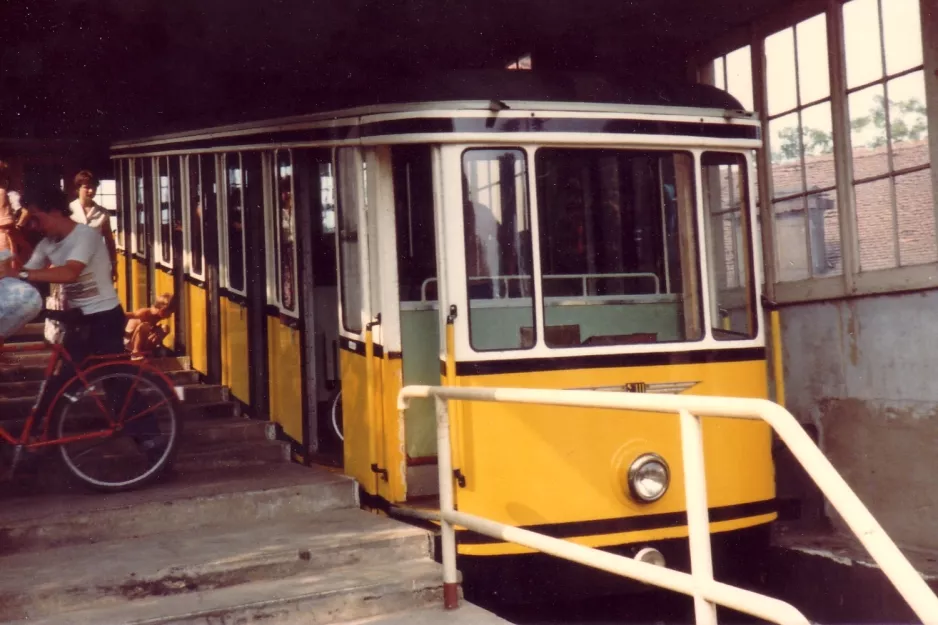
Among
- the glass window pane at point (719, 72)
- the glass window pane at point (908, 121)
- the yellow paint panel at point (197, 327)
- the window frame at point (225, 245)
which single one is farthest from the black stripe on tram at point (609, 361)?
the yellow paint panel at point (197, 327)

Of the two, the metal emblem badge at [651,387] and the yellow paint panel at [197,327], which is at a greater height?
the yellow paint panel at [197,327]

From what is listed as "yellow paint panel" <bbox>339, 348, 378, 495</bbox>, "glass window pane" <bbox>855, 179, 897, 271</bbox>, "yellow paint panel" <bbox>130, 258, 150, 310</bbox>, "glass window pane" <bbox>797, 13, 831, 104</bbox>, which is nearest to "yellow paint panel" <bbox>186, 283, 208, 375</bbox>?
"yellow paint panel" <bbox>130, 258, 150, 310</bbox>

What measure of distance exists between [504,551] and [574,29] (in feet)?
17.3

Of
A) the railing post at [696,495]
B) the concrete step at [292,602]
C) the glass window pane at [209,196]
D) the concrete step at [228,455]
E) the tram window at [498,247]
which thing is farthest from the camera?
the glass window pane at [209,196]

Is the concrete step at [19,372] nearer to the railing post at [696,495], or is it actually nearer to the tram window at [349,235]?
the tram window at [349,235]

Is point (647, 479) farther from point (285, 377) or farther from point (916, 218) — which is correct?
point (285, 377)

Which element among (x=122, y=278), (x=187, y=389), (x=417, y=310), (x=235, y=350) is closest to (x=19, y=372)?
(x=187, y=389)

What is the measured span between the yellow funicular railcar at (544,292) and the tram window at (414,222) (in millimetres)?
13

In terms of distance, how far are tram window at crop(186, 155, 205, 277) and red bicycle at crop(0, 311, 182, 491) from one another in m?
2.64

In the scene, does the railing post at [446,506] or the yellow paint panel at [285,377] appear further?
the yellow paint panel at [285,377]

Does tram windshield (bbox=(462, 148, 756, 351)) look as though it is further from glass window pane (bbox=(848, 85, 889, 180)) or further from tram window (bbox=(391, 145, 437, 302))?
glass window pane (bbox=(848, 85, 889, 180))

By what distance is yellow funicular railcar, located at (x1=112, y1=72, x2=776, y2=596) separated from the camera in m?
4.96

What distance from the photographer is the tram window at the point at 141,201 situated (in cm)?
998

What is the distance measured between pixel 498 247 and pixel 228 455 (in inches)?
101
